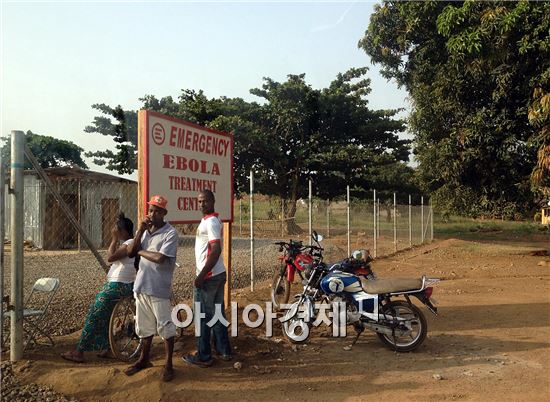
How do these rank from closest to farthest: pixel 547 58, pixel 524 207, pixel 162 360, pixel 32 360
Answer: pixel 32 360 → pixel 162 360 → pixel 547 58 → pixel 524 207

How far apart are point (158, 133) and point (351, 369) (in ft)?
10.3

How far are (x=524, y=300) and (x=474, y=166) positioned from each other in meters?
8.47

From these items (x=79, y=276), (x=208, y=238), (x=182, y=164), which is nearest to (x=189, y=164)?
(x=182, y=164)

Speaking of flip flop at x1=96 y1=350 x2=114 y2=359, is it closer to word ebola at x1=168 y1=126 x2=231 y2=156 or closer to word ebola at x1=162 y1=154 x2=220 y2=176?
word ebola at x1=162 y1=154 x2=220 y2=176

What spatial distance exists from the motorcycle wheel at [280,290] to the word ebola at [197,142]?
1.98 meters

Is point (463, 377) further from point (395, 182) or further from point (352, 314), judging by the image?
point (395, 182)

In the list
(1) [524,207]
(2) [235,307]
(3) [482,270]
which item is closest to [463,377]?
(2) [235,307]

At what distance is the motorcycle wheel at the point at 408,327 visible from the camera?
5609mm

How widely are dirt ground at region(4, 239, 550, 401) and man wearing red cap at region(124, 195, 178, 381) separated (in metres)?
0.29

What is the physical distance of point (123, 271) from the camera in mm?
4965

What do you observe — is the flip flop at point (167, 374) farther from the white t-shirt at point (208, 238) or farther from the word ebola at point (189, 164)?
the word ebola at point (189, 164)

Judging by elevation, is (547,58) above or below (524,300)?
above

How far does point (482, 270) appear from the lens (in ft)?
43.0

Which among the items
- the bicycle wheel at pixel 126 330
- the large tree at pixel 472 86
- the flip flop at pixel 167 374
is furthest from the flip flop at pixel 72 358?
the large tree at pixel 472 86
